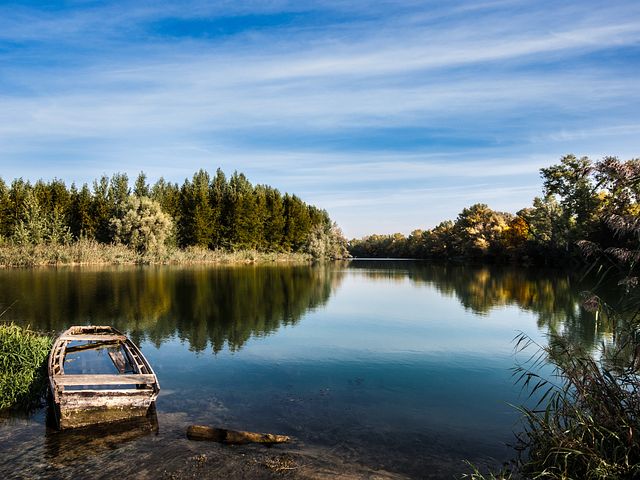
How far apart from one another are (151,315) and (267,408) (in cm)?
1471

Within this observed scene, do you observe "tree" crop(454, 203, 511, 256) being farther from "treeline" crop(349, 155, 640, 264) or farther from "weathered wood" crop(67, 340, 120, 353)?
"weathered wood" crop(67, 340, 120, 353)

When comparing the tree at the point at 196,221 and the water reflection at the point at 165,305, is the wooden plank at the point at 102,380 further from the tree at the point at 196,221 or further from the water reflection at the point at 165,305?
the tree at the point at 196,221

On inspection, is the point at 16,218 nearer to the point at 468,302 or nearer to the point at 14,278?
the point at 14,278

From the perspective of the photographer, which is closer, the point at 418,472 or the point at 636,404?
the point at 636,404

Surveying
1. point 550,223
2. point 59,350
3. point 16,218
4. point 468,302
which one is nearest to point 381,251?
point 550,223

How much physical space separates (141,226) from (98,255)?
24.6 feet

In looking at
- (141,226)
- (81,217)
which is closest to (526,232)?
(141,226)

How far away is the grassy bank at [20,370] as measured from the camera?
35.4 feet

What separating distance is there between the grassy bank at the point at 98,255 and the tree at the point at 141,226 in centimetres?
138

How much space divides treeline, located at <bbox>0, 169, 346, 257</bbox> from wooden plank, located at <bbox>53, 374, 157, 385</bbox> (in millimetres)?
56680

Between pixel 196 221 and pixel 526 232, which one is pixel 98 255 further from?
pixel 526 232

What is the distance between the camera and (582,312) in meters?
26.2

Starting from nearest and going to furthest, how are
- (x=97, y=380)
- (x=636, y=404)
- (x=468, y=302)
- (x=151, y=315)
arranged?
1. (x=636, y=404)
2. (x=97, y=380)
3. (x=151, y=315)
4. (x=468, y=302)

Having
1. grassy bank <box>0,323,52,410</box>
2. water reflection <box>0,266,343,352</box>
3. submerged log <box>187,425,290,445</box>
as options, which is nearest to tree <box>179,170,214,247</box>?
water reflection <box>0,266,343,352</box>
